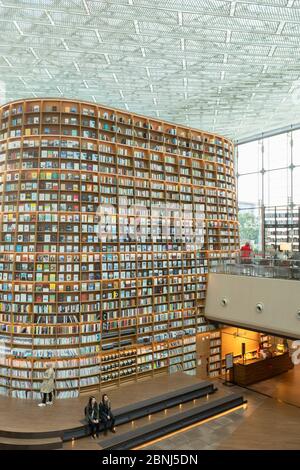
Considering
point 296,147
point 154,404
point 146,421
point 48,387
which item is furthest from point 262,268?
point 296,147

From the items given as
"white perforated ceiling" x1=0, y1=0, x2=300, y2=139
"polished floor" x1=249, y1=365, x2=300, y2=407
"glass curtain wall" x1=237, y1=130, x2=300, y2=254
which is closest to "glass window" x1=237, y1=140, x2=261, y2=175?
"glass curtain wall" x1=237, y1=130, x2=300, y2=254

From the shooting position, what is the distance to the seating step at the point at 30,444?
23.2 feet

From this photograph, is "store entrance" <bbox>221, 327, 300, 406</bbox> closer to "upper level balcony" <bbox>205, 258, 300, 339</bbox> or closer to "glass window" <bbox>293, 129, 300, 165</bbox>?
"upper level balcony" <bbox>205, 258, 300, 339</bbox>

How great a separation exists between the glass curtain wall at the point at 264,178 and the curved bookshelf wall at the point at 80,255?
6417 millimetres

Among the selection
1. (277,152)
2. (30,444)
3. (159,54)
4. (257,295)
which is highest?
(159,54)

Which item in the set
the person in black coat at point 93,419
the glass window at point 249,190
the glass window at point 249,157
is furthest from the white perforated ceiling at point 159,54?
the person in black coat at point 93,419

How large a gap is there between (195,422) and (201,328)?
11.4 ft

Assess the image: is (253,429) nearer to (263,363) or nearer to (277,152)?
(263,363)

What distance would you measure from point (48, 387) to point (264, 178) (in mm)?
12723

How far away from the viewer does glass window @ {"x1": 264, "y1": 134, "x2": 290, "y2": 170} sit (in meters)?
15.8

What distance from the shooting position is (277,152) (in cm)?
1625

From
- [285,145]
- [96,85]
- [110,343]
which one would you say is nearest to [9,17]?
[96,85]

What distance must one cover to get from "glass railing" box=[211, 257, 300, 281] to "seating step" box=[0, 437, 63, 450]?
259 inches
